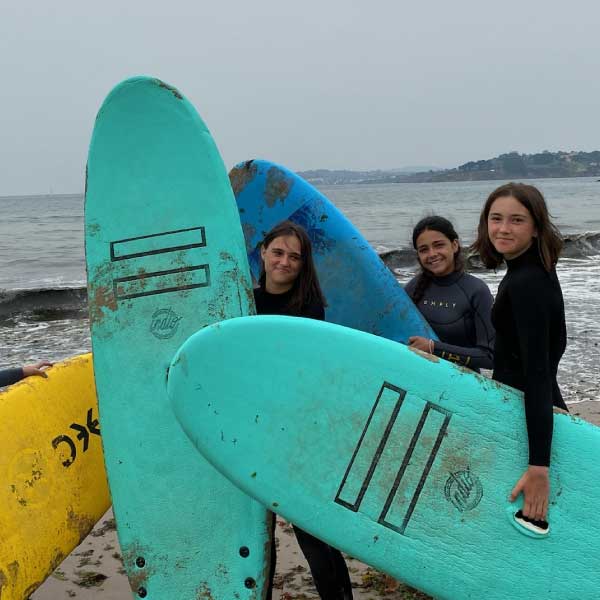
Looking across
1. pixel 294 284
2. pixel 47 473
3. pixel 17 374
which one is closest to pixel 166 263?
pixel 294 284

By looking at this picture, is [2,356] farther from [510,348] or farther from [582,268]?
[582,268]

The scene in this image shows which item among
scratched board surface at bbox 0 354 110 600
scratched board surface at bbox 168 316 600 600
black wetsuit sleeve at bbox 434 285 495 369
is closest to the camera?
scratched board surface at bbox 168 316 600 600

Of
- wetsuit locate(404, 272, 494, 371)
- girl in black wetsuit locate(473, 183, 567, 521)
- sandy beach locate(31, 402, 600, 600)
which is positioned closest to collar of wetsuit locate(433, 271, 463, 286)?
wetsuit locate(404, 272, 494, 371)

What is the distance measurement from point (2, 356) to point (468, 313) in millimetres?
6161

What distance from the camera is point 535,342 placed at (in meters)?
1.65

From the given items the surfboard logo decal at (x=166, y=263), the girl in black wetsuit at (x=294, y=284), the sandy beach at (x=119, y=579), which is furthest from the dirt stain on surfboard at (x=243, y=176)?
the sandy beach at (x=119, y=579)

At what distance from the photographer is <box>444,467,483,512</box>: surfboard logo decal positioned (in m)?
1.92

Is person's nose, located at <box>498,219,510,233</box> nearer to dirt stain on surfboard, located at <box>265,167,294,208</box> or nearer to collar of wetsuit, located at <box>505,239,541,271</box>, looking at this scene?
collar of wetsuit, located at <box>505,239,541,271</box>

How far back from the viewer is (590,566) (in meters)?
1.87

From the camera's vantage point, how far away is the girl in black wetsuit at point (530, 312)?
1.67 m

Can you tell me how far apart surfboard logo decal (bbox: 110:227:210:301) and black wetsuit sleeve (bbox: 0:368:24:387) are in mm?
530

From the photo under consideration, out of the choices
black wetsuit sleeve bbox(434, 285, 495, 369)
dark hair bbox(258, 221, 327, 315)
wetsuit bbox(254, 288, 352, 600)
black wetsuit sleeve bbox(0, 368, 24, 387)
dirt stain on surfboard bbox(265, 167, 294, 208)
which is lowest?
wetsuit bbox(254, 288, 352, 600)

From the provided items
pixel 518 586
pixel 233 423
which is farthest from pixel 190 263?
pixel 518 586

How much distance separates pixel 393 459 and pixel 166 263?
120cm
